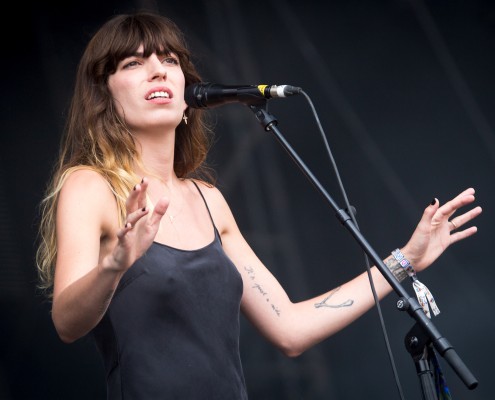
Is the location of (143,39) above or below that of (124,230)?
above

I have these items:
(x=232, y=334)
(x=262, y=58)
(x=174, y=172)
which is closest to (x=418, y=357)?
(x=232, y=334)

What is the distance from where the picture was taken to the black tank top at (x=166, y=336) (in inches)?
73.7

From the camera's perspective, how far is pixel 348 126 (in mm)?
3539

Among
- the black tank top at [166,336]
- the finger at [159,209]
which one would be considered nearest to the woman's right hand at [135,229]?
the finger at [159,209]

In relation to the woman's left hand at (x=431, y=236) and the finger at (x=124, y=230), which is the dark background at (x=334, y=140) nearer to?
the woman's left hand at (x=431, y=236)

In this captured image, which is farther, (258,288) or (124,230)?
(258,288)

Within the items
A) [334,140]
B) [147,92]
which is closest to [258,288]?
[147,92]

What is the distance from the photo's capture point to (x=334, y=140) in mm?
3551

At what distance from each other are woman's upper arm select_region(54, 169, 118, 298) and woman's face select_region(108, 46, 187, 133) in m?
0.22

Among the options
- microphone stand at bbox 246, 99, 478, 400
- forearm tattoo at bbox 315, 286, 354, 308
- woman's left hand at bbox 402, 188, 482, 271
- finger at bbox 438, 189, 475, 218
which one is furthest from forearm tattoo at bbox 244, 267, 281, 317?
microphone stand at bbox 246, 99, 478, 400

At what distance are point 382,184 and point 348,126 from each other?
11.2 inches

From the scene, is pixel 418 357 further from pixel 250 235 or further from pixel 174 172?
pixel 250 235

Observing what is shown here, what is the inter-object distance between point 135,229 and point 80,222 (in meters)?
0.36

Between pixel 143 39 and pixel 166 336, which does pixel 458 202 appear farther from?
pixel 143 39
